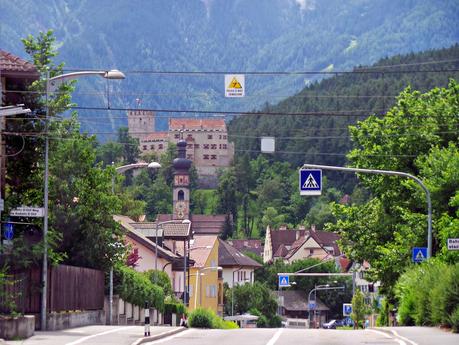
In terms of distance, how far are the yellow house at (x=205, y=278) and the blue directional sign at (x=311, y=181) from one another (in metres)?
49.6

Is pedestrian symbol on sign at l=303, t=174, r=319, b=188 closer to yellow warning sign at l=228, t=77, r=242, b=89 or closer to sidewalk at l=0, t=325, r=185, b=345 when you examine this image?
yellow warning sign at l=228, t=77, r=242, b=89

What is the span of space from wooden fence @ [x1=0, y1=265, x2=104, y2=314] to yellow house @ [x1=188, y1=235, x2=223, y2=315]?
49876 millimetres

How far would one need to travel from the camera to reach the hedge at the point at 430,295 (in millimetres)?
32562

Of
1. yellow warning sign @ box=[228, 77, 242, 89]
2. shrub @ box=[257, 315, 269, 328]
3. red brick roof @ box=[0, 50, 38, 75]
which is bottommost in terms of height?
shrub @ box=[257, 315, 269, 328]

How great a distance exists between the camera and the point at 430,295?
1380 inches

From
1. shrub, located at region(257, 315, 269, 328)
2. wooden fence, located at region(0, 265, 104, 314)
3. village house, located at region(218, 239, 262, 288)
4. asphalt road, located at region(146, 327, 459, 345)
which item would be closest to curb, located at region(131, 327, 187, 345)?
asphalt road, located at region(146, 327, 459, 345)

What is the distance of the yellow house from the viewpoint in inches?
3949

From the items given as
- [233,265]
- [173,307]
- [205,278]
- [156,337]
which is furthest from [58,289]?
[233,265]

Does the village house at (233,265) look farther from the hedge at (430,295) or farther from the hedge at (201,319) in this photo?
the hedge at (430,295)

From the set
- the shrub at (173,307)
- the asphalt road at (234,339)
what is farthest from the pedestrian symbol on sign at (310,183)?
the shrub at (173,307)

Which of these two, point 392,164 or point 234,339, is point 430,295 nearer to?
point 234,339

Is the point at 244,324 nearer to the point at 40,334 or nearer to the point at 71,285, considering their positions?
the point at 71,285

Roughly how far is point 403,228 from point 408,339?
968 inches

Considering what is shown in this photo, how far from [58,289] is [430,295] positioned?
11.9 meters
